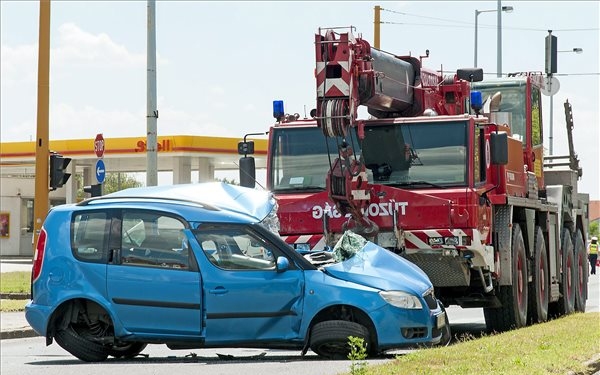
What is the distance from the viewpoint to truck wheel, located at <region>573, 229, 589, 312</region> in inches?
888

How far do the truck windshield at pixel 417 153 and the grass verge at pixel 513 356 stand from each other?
85.2 inches

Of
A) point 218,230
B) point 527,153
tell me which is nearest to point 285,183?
point 218,230

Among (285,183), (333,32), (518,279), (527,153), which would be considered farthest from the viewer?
(527,153)

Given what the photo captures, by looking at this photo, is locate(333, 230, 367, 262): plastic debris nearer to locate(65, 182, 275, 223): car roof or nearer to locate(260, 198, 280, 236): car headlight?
locate(260, 198, 280, 236): car headlight

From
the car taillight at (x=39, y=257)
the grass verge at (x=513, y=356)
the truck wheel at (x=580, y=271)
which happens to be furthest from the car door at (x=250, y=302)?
the truck wheel at (x=580, y=271)

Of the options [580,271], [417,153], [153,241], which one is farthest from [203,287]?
[580,271]

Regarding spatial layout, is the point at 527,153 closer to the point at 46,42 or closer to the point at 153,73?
the point at 153,73

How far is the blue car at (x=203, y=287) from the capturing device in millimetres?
12523

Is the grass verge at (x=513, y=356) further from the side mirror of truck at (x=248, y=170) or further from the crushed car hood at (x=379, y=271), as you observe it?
the side mirror of truck at (x=248, y=170)

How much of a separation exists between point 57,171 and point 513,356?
1271 cm

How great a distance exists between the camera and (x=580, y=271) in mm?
23047

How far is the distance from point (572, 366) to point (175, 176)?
4446cm

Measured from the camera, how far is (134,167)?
61812 millimetres

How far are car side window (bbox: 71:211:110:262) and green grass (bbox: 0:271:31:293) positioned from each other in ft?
49.9
